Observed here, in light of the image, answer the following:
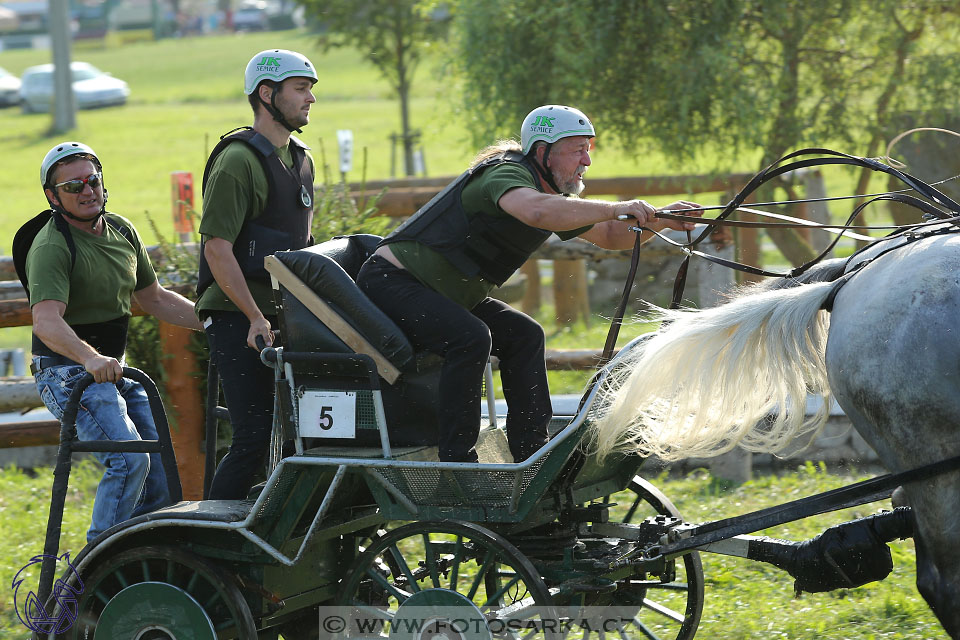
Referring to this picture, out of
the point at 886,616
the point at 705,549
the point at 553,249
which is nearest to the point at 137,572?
the point at 705,549

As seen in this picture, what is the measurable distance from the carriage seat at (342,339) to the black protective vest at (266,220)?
40 cm

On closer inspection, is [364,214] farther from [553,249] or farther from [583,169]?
[553,249]

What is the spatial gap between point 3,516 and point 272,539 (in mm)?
3032

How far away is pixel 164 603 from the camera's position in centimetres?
386

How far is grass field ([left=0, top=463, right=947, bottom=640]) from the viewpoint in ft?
14.6

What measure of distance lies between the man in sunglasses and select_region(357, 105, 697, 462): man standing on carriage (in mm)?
1105

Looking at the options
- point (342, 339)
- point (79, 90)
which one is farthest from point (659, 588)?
point (79, 90)

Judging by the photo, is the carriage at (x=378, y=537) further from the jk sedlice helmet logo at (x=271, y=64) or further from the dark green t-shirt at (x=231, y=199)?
the jk sedlice helmet logo at (x=271, y=64)

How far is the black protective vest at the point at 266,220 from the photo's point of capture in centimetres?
426

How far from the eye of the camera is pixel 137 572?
13.4ft

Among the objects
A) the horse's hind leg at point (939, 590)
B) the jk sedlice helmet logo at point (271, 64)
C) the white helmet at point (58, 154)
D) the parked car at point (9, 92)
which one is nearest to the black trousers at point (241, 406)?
the white helmet at point (58, 154)

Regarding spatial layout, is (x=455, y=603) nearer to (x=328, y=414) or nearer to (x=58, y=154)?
(x=328, y=414)

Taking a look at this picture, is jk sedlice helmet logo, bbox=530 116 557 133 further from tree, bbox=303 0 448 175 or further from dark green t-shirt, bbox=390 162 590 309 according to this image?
tree, bbox=303 0 448 175

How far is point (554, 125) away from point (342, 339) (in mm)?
1023
